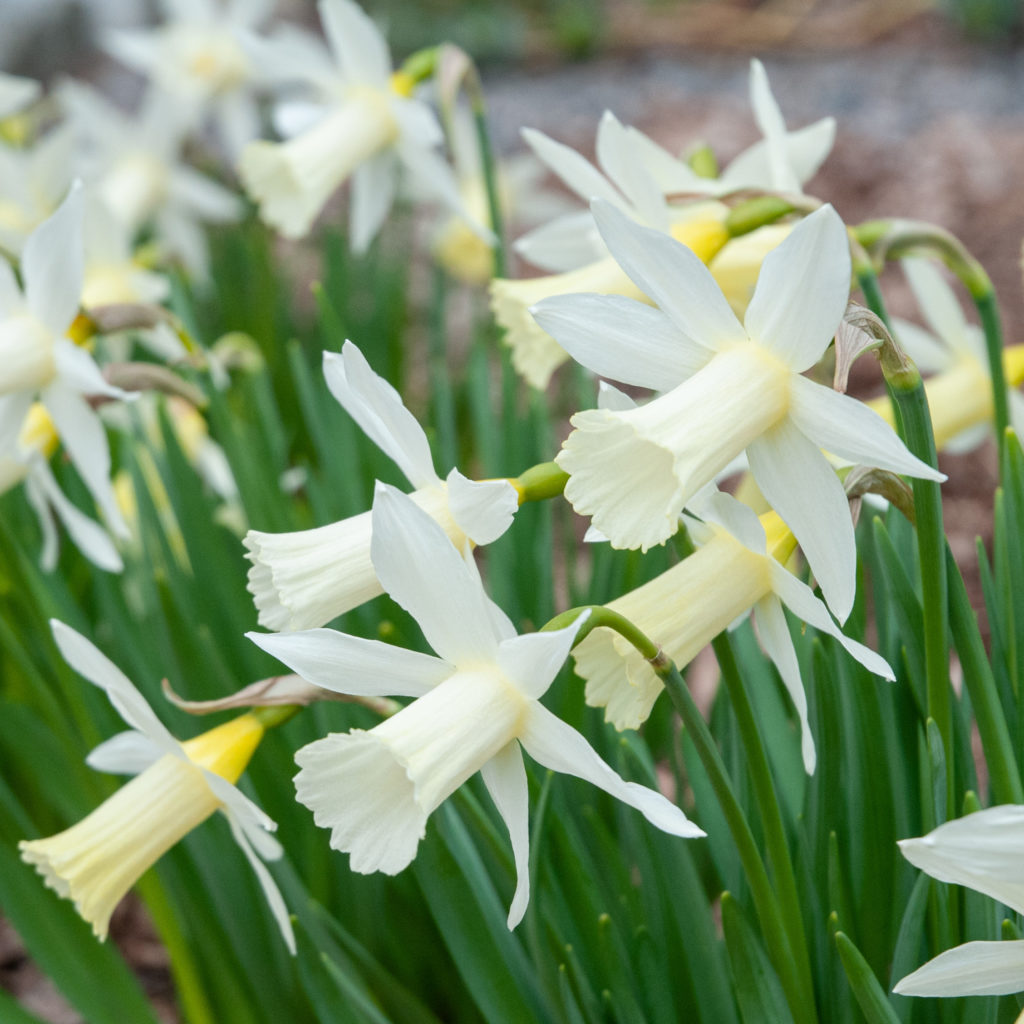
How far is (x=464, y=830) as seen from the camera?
3.36ft

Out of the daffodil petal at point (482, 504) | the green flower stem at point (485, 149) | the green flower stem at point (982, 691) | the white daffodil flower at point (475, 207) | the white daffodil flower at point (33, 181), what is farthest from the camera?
the white daffodil flower at point (475, 207)

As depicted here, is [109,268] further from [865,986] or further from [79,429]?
[865,986]

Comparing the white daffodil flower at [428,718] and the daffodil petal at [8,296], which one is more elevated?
the daffodil petal at [8,296]

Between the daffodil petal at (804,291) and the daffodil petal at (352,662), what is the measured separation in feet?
1.01

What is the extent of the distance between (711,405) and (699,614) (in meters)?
0.15

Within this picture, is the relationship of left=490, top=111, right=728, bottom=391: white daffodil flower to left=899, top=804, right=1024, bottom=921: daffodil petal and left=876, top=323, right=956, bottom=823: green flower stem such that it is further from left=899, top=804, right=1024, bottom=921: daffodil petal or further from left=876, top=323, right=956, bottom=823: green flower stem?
left=899, top=804, right=1024, bottom=921: daffodil petal

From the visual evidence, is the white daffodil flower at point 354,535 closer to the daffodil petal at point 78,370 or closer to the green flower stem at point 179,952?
Result: the daffodil petal at point 78,370

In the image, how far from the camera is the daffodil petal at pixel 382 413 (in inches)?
29.5

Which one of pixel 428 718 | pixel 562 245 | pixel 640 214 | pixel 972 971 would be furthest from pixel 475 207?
pixel 972 971

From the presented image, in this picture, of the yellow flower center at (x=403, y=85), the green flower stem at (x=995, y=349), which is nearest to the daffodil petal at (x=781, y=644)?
the green flower stem at (x=995, y=349)

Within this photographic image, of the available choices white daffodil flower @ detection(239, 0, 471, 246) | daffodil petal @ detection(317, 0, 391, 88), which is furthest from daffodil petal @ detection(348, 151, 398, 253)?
daffodil petal @ detection(317, 0, 391, 88)

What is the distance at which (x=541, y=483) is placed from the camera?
2.50 feet

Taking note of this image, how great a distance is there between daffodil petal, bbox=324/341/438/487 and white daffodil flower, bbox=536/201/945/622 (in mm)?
125

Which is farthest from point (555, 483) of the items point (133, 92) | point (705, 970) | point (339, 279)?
point (133, 92)
